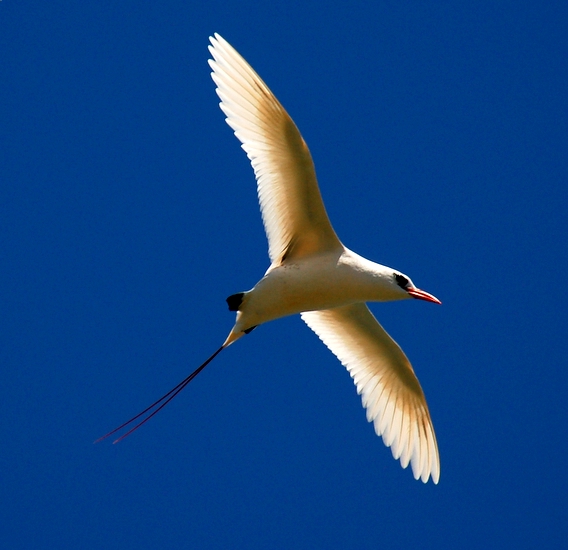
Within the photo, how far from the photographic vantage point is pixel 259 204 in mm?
9008

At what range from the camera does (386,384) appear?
10.5 metres

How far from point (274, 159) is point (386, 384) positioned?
121 inches

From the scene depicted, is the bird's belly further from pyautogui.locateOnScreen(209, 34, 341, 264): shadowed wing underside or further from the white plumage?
pyautogui.locateOnScreen(209, 34, 341, 264): shadowed wing underside

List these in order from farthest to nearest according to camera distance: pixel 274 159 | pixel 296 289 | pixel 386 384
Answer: pixel 386 384 → pixel 296 289 → pixel 274 159

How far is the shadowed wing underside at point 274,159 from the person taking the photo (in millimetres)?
→ 8594

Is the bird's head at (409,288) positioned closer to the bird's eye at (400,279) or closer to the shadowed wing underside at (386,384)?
the bird's eye at (400,279)

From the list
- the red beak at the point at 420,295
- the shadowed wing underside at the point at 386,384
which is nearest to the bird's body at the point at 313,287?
the red beak at the point at 420,295

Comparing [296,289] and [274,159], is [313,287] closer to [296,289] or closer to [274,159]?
[296,289]

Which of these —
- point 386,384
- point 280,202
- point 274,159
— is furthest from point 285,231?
point 386,384

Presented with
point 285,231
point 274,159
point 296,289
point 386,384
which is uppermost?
point 274,159

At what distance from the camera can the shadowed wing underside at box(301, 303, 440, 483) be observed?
10320mm

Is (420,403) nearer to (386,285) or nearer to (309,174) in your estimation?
(386,285)

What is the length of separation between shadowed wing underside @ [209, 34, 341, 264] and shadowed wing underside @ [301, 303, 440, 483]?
141 cm

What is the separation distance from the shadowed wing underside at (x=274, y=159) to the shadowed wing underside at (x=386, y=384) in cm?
141
